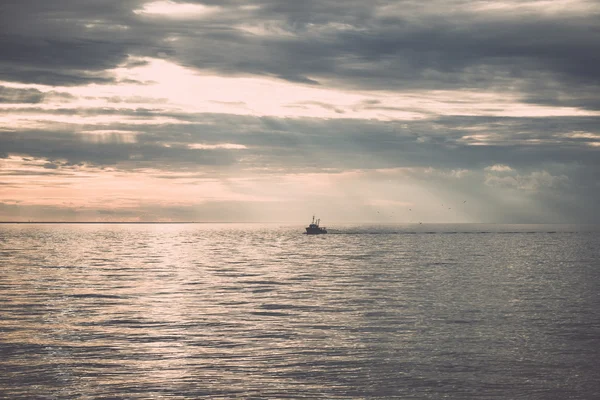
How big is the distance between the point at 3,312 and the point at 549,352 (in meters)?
41.1

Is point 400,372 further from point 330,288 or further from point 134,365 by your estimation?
point 330,288

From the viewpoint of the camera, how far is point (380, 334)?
130 ft

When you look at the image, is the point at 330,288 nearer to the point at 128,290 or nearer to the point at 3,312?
the point at 128,290

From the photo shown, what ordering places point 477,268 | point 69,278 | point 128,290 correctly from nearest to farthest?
point 128,290 → point 69,278 → point 477,268

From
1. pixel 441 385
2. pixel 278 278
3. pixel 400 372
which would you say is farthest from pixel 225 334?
pixel 278 278

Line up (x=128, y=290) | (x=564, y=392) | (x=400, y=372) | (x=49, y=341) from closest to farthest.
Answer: (x=564, y=392) < (x=400, y=372) < (x=49, y=341) < (x=128, y=290)

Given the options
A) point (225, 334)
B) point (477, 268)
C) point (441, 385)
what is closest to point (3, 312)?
point (225, 334)

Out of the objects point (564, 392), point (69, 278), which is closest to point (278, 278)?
point (69, 278)

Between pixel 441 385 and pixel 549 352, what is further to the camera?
pixel 549 352

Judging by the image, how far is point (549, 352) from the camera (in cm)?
3478

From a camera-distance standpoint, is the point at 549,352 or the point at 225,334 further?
the point at 225,334

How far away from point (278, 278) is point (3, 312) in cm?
3756

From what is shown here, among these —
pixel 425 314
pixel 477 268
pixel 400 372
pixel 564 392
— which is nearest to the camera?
pixel 564 392

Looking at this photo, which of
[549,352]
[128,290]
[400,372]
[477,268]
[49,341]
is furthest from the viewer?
[477,268]
